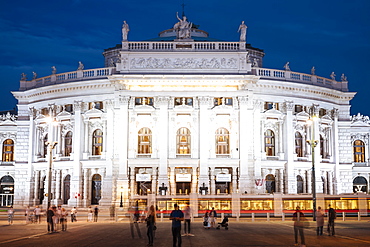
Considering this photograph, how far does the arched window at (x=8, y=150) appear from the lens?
7762 cm

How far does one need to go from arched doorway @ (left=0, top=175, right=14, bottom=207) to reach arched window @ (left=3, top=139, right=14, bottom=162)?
2.54m

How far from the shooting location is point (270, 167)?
68438mm

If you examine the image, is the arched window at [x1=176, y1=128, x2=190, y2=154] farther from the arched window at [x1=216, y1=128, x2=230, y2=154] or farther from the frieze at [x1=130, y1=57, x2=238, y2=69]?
the frieze at [x1=130, y1=57, x2=238, y2=69]

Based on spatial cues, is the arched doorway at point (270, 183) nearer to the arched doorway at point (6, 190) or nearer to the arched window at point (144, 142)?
the arched window at point (144, 142)

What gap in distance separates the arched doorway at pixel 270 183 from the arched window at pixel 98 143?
21.4 meters

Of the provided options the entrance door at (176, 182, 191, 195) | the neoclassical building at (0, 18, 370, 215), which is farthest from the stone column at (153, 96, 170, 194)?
the entrance door at (176, 182, 191, 195)

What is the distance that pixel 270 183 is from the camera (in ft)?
228

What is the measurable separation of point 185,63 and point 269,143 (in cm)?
1515

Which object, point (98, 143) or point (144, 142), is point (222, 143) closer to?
point (144, 142)

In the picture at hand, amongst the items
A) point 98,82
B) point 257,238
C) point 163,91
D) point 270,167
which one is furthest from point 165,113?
point 257,238

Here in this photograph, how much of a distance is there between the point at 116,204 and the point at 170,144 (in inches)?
373

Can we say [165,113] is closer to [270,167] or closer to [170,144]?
[170,144]

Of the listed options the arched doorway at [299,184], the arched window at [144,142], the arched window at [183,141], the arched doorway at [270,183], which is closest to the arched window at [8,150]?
the arched window at [144,142]

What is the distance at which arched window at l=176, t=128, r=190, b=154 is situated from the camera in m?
67.0
